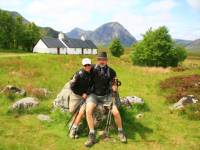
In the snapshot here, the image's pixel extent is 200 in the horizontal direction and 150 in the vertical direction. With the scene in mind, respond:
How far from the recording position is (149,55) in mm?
70375

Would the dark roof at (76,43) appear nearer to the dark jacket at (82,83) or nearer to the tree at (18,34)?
the tree at (18,34)

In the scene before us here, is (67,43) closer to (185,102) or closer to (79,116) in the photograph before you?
(185,102)

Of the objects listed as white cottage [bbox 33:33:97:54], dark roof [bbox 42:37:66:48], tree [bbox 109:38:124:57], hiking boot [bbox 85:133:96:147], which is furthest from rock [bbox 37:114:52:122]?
tree [bbox 109:38:124:57]

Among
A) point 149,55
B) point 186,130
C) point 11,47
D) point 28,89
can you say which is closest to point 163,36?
point 149,55

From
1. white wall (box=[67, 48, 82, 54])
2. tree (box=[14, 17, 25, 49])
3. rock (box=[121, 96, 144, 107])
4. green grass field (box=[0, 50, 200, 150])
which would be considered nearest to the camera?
green grass field (box=[0, 50, 200, 150])

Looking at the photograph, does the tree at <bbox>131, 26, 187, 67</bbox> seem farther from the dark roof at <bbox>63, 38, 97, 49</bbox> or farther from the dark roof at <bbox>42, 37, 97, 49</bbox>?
the dark roof at <bbox>63, 38, 97, 49</bbox>

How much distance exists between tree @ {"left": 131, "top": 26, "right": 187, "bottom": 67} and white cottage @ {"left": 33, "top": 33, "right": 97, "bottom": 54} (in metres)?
34.2

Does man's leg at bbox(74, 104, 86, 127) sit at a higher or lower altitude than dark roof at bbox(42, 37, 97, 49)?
lower

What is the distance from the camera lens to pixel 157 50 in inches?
2751

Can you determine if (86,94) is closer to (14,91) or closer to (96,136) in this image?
(96,136)

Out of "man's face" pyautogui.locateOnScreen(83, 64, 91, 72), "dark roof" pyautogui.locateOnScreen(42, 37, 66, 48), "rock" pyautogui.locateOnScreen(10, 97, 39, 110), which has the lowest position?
"rock" pyautogui.locateOnScreen(10, 97, 39, 110)

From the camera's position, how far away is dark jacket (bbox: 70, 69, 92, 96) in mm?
12695

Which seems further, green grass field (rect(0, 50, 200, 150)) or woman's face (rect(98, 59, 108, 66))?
woman's face (rect(98, 59, 108, 66))

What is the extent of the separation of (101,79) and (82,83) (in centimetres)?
82
